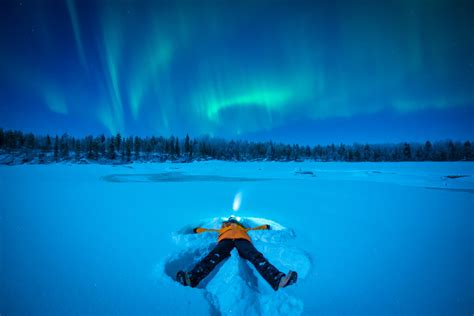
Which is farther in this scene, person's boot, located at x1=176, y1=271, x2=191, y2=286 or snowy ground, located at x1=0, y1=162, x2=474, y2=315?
person's boot, located at x1=176, y1=271, x2=191, y2=286

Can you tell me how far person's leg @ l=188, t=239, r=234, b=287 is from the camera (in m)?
2.63

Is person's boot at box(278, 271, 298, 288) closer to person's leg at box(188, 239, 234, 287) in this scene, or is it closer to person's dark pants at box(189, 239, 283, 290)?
person's dark pants at box(189, 239, 283, 290)

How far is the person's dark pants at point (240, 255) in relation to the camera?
2600 millimetres

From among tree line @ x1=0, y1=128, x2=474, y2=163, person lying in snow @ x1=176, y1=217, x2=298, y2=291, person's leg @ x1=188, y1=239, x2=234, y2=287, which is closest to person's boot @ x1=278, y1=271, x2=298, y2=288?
person lying in snow @ x1=176, y1=217, x2=298, y2=291

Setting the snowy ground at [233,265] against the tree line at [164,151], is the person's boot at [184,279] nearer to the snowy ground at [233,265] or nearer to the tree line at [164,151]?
the snowy ground at [233,265]

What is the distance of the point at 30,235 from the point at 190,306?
449 cm

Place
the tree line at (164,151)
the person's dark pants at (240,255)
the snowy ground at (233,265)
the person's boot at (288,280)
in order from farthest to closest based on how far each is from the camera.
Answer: the tree line at (164,151), the person's dark pants at (240,255), the person's boot at (288,280), the snowy ground at (233,265)

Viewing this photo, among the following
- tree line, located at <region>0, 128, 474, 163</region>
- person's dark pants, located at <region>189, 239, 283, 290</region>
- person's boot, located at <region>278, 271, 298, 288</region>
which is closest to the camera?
person's boot, located at <region>278, 271, 298, 288</region>

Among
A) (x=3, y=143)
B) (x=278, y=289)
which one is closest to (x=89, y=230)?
(x=278, y=289)

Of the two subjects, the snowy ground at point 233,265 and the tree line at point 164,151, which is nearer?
the snowy ground at point 233,265

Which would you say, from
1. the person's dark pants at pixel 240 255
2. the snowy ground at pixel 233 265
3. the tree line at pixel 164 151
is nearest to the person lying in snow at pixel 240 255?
the person's dark pants at pixel 240 255

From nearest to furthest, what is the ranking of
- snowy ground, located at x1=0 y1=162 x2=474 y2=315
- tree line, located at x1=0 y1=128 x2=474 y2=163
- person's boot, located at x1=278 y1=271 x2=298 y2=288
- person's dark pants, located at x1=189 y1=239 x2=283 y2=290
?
snowy ground, located at x1=0 y1=162 x2=474 y2=315 < person's boot, located at x1=278 y1=271 x2=298 y2=288 < person's dark pants, located at x1=189 y1=239 x2=283 y2=290 < tree line, located at x1=0 y1=128 x2=474 y2=163

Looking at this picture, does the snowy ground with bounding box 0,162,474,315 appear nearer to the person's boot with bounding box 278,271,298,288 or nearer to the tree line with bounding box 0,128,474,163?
the person's boot with bounding box 278,271,298,288

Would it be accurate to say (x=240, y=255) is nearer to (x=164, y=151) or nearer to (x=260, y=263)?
(x=260, y=263)
